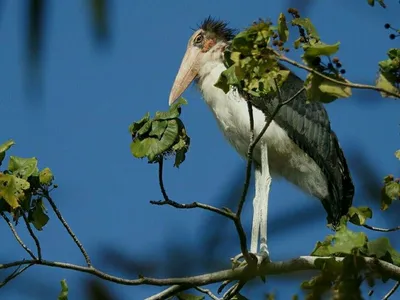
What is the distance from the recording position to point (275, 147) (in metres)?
8.62

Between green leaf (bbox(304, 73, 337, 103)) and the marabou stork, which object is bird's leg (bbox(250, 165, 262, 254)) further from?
green leaf (bbox(304, 73, 337, 103))

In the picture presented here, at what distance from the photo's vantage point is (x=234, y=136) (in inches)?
345

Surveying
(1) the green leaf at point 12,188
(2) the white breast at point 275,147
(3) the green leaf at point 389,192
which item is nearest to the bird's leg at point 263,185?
(2) the white breast at point 275,147

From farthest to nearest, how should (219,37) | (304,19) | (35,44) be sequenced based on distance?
(219,37)
(304,19)
(35,44)

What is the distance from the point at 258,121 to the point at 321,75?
4747 mm

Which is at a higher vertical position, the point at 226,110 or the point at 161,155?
the point at 226,110

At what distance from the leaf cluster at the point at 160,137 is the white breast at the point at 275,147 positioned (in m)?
2.69

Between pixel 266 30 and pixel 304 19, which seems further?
pixel 304 19

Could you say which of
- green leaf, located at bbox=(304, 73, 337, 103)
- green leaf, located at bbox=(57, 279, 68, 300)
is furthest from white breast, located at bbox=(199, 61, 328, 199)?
green leaf, located at bbox=(304, 73, 337, 103)

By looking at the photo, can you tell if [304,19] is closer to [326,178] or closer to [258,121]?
[258,121]

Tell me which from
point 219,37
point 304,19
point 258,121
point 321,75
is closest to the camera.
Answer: point 321,75

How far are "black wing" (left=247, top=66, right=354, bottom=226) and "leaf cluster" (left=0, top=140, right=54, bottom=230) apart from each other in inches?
142

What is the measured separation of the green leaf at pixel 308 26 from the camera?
13.7ft

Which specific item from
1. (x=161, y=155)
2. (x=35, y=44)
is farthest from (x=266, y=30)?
(x=35, y=44)
